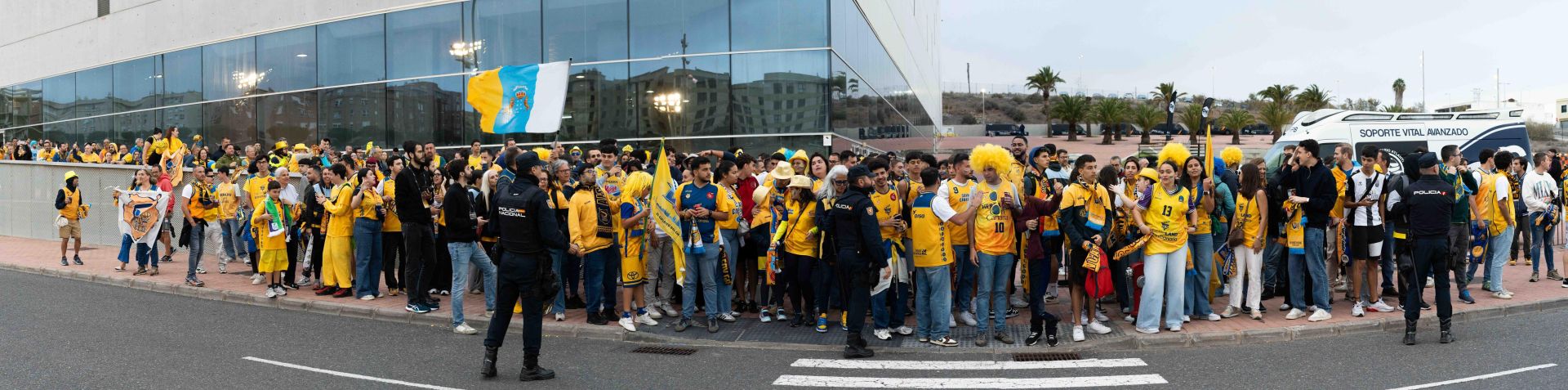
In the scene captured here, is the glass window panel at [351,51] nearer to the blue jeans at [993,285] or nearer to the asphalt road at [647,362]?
the asphalt road at [647,362]

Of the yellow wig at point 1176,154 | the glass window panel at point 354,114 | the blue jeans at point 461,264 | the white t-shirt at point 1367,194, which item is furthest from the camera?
the glass window panel at point 354,114

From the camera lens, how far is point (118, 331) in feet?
28.7

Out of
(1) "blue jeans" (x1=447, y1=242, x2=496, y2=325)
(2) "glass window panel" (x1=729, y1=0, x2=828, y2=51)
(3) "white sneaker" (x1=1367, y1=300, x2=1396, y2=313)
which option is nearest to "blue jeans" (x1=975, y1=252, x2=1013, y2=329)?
(3) "white sneaker" (x1=1367, y1=300, x2=1396, y2=313)

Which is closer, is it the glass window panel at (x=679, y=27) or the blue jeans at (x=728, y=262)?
the blue jeans at (x=728, y=262)

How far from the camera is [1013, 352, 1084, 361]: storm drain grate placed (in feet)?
25.1

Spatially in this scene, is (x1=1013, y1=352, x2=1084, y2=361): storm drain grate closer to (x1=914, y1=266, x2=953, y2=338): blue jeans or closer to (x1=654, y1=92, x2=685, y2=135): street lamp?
(x1=914, y1=266, x2=953, y2=338): blue jeans

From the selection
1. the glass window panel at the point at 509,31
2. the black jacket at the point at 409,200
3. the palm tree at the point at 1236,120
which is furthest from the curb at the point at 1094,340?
the palm tree at the point at 1236,120

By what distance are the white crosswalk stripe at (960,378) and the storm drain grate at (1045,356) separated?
0.10m

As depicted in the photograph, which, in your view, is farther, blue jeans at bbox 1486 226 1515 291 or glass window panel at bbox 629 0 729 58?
glass window panel at bbox 629 0 729 58

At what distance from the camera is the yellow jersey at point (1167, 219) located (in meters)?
8.11

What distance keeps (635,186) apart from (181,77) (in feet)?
87.9

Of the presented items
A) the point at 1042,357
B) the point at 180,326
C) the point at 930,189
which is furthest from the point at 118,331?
the point at 1042,357

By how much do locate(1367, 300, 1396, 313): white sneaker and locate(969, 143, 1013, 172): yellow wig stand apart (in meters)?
4.52

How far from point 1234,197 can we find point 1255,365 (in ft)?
8.61
